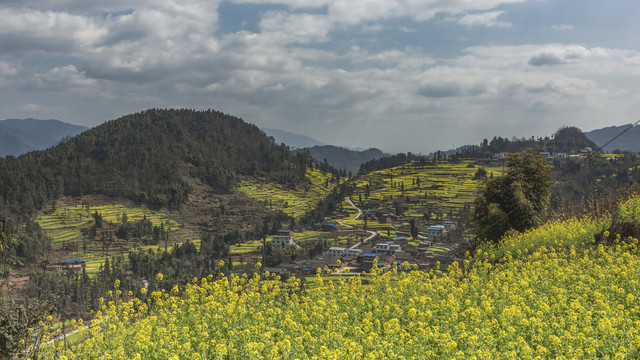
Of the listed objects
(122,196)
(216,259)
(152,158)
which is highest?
(152,158)

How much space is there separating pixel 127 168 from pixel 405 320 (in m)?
167

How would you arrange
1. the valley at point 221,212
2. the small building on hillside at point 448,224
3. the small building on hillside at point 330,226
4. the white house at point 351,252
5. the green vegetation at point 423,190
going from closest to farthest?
the valley at point 221,212
the white house at point 351,252
the small building on hillside at point 448,224
the small building on hillside at point 330,226
the green vegetation at point 423,190

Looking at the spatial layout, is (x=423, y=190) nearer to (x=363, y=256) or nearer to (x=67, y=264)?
Answer: (x=363, y=256)

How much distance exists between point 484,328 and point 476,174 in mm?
153215

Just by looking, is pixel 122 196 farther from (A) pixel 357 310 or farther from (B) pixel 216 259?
(A) pixel 357 310

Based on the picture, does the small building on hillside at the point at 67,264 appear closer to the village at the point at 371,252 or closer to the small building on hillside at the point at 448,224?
the village at the point at 371,252

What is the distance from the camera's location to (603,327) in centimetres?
696

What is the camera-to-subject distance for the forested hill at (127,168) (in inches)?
4828

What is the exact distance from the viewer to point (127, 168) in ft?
520

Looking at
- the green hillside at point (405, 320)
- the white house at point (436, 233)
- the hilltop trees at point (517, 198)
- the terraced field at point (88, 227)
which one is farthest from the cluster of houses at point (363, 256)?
the green hillside at point (405, 320)

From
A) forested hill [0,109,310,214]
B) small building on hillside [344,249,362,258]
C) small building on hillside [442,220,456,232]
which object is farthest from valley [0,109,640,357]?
small building on hillside [442,220,456,232]

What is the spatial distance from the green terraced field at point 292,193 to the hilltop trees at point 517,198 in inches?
4328

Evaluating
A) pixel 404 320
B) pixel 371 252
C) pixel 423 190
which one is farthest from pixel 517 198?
pixel 423 190

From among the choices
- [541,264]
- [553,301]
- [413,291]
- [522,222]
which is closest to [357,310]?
[413,291]
